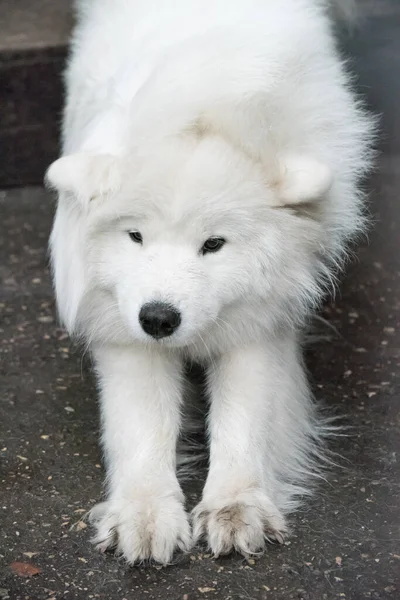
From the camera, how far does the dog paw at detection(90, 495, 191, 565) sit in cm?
285

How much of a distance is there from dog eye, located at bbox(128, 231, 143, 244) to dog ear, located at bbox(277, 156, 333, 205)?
0.44m

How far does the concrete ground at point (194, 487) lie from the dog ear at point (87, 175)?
0.94 metres

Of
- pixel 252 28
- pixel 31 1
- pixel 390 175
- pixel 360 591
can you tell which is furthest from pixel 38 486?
pixel 31 1

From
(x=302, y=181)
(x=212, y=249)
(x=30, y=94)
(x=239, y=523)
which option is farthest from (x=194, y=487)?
(x=30, y=94)

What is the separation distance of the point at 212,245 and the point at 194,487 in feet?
2.60

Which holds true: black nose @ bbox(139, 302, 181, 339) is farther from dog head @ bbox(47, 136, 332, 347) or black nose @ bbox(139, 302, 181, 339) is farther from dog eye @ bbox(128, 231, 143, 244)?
dog eye @ bbox(128, 231, 143, 244)

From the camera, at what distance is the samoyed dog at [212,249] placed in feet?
9.74

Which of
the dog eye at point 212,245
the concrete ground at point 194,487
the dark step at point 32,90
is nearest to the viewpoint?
the concrete ground at point 194,487

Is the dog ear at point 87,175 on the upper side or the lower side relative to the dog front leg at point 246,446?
upper

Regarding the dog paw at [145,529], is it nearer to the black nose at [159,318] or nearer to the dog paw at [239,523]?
the dog paw at [239,523]

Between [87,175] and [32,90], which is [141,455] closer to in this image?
[87,175]

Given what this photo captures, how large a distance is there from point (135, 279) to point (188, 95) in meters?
0.58

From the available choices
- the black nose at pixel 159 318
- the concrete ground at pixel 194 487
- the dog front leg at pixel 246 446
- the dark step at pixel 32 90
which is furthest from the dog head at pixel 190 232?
the dark step at pixel 32 90

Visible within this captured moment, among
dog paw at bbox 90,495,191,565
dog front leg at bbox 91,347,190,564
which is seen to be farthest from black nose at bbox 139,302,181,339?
dog paw at bbox 90,495,191,565
